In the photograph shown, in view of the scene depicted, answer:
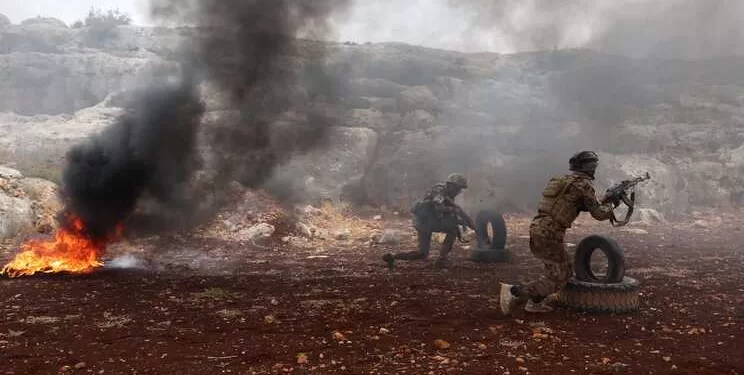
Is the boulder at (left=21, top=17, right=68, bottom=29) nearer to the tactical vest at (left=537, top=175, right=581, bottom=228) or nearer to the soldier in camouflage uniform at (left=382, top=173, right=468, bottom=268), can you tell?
the soldier in camouflage uniform at (left=382, top=173, right=468, bottom=268)

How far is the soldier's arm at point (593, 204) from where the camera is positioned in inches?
230

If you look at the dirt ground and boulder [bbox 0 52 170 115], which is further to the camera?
boulder [bbox 0 52 170 115]

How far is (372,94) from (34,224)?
43.9ft

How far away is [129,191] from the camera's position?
994 centimetres

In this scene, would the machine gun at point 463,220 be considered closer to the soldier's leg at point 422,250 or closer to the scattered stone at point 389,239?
the soldier's leg at point 422,250

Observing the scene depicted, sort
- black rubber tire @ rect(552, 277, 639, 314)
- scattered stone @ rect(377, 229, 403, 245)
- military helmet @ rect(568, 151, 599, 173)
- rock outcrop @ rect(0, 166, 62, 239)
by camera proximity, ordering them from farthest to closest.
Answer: scattered stone @ rect(377, 229, 403, 245) < rock outcrop @ rect(0, 166, 62, 239) < military helmet @ rect(568, 151, 599, 173) < black rubber tire @ rect(552, 277, 639, 314)

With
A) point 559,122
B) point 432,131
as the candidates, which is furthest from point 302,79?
point 559,122

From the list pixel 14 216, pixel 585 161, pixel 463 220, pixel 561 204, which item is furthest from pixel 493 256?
pixel 14 216

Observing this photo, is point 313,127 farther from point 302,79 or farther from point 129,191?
point 129,191

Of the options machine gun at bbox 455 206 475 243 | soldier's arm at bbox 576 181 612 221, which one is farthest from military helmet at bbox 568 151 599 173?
machine gun at bbox 455 206 475 243

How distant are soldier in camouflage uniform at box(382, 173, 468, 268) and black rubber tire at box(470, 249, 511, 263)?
0.81m

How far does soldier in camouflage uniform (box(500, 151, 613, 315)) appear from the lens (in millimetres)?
5898

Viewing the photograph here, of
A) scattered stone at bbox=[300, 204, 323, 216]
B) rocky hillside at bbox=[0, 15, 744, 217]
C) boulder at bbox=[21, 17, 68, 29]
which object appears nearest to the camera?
scattered stone at bbox=[300, 204, 323, 216]

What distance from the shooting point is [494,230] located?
9.70 meters
